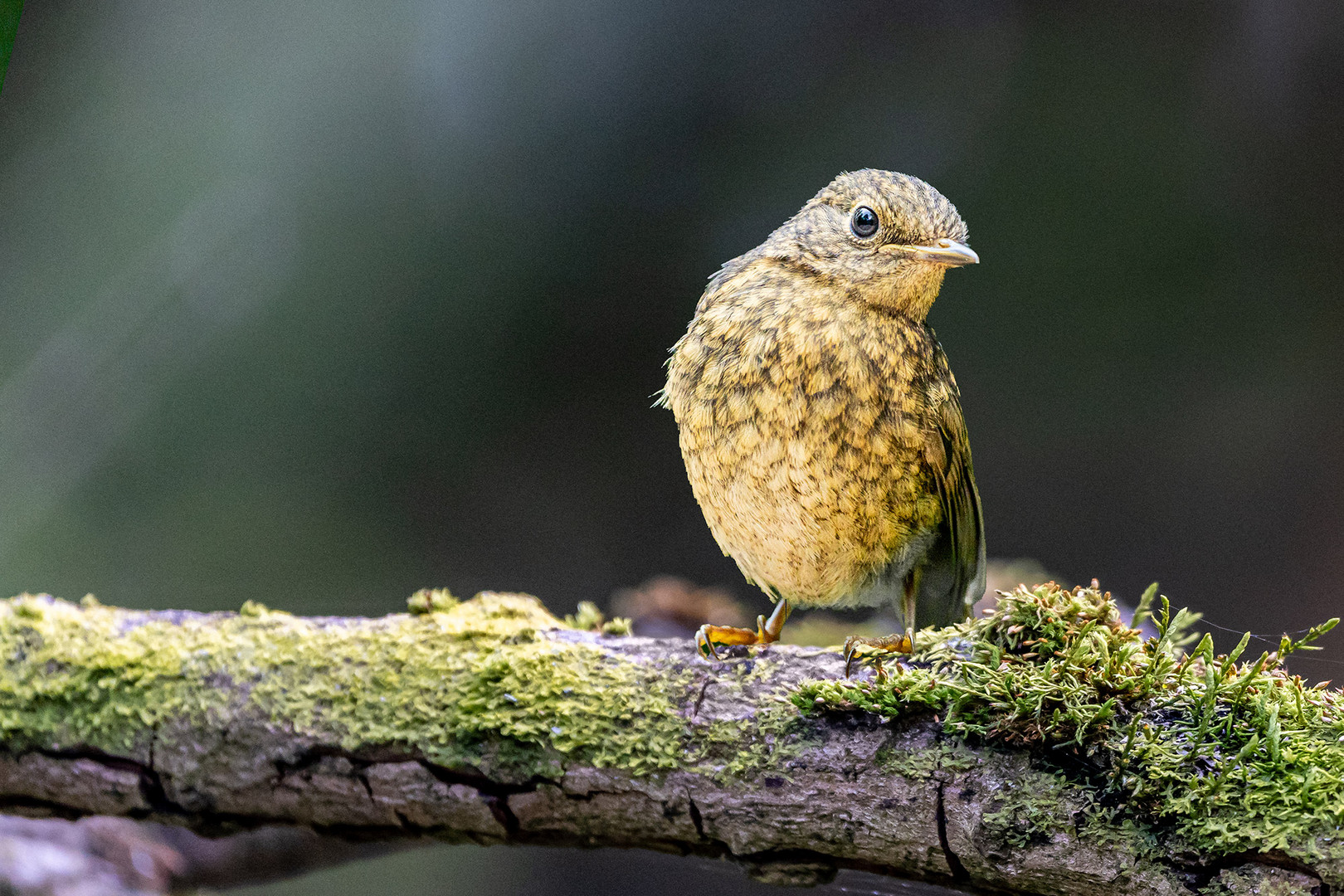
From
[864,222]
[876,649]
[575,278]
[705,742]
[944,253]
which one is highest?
[575,278]

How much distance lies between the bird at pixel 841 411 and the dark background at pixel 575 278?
2.73ft

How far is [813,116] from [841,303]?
106cm

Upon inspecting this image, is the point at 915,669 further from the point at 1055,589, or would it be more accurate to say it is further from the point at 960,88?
the point at 960,88

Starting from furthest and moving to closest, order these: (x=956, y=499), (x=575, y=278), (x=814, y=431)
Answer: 1. (x=575, y=278)
2. (x=956, y=499)
3. (x=814, y=431)

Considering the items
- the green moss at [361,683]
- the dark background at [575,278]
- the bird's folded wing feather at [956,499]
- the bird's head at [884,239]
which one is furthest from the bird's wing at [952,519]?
the dark background at [575,278]

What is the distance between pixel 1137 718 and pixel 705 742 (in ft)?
2.35

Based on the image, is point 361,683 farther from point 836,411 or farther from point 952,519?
point 952,519

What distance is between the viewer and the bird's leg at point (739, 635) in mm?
1860

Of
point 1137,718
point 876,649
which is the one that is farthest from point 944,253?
point 1137,718

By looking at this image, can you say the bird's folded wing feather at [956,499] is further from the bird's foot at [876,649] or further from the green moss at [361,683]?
the green moss at [361,683]

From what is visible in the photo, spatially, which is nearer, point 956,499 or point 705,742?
point 705,742

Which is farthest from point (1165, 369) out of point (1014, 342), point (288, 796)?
point (288, 796)

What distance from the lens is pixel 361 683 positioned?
1903 mm

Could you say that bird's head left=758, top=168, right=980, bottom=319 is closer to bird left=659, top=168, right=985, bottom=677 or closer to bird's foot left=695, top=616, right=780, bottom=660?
bird left=659, top=168, right=985, bottom=677
